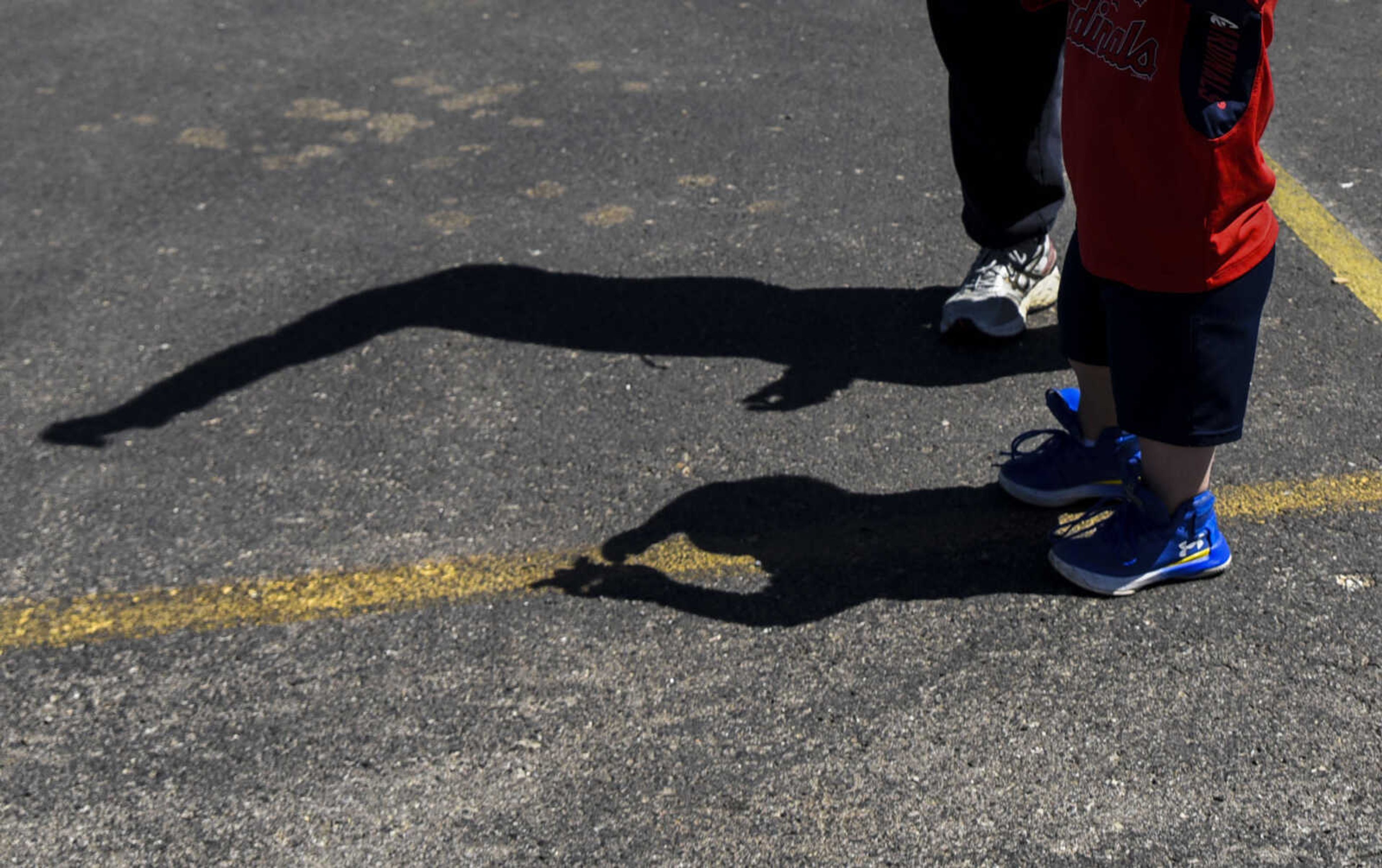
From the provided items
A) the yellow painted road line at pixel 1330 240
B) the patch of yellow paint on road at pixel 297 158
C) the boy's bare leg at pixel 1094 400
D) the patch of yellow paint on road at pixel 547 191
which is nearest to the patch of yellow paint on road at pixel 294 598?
the boy's bare leg at pixel 1094 400

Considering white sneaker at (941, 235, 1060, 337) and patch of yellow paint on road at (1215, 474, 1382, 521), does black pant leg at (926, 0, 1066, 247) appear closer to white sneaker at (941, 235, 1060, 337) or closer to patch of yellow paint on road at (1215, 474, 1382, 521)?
white sneaker at (941, 235, 1060, 337)

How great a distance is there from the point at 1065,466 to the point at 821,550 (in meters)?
0.62

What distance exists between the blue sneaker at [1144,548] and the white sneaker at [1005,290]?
0.99 meters

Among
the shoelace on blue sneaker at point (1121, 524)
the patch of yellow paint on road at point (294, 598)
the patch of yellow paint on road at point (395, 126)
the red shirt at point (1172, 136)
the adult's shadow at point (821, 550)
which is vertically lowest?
the patch of yellow paint on road at point (294, 598)

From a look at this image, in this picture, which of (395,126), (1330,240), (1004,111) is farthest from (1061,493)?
(395,126)

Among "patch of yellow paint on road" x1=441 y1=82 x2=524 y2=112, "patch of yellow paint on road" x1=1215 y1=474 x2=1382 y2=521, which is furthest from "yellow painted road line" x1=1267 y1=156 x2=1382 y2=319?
"patch of yellow paint on road" x1=441 y1=82 x2=524 y2=112

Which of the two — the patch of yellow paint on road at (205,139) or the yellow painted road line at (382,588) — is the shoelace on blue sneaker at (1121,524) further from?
the patch of yellow paint on road at (205,139)

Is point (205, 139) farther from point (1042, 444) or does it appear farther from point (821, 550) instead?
point (1042, 444)

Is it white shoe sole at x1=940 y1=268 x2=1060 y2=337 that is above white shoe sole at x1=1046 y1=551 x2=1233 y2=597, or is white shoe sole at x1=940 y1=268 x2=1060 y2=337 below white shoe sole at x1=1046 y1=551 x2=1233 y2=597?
above

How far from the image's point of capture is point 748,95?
5395mm

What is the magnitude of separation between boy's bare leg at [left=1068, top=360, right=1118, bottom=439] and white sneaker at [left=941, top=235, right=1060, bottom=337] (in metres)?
0.70

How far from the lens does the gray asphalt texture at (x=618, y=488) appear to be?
238cm

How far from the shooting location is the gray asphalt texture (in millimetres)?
2375

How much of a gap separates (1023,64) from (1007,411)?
0.94 metres
